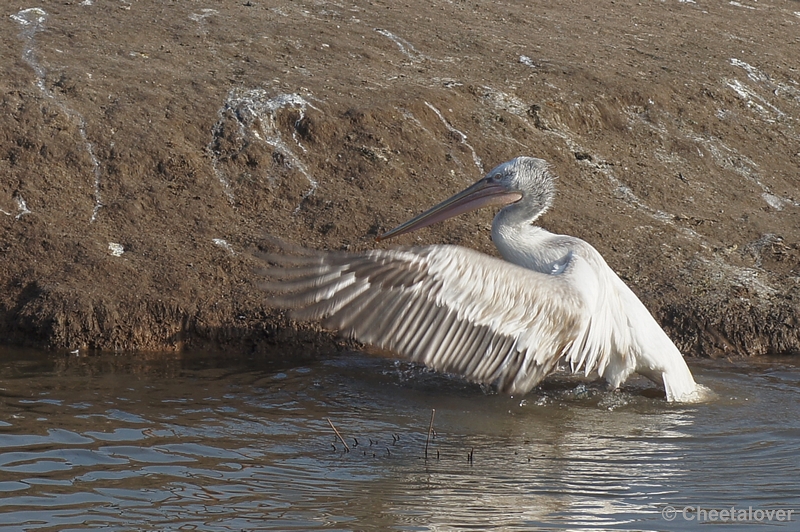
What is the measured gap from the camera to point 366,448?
5215 mm

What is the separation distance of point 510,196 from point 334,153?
2.64 meters

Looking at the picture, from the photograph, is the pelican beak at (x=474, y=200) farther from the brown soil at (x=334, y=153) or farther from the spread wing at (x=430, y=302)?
the brown soil at (x=334, y=153)

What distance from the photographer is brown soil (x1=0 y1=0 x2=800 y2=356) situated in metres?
7.43

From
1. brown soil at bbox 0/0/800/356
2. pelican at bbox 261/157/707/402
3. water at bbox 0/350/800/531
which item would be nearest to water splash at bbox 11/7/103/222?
brown soil at bbox 0/0/800/356

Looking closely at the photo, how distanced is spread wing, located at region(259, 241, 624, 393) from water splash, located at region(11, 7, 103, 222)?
10.8 feet

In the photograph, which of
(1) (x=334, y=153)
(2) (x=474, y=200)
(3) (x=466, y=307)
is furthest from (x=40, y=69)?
(3) (x=466, y=307)

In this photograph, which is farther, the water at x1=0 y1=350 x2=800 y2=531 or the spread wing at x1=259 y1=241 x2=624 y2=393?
the spread wing at x1=259 y1=241 x2=624 y2=393

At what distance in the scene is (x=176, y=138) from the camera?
8.64m

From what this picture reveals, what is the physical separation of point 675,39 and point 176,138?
21.2ft

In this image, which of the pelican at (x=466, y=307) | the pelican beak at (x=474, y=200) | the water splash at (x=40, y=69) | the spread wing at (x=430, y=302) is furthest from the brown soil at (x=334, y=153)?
the spread wing at (x=430, y=302)

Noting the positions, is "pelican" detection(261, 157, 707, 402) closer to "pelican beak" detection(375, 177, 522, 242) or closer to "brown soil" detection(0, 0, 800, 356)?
"pelican beak" detection(375, 177, 522, 242)

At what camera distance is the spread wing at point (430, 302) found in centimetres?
536

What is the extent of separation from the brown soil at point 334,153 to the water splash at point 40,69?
0.9 inches

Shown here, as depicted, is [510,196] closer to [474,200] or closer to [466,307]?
[474,200]
